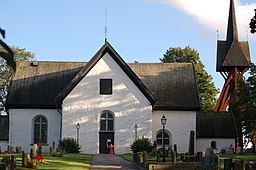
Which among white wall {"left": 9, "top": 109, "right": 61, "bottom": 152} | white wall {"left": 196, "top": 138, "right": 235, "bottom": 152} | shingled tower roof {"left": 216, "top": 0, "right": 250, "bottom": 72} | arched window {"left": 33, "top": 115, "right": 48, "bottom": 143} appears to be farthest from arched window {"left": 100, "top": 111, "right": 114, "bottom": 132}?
shingled tower roof {"left": 216, "top": 0, "right": 250, "bottom": 72}

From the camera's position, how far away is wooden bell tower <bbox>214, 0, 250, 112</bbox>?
63.6m

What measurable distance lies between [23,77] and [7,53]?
149ft

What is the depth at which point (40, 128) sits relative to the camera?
153 ft

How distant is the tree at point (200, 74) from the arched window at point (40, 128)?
28653 mm

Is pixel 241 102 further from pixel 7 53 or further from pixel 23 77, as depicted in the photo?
pixel 7 53

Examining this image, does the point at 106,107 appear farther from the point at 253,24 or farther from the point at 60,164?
the point at 253,24

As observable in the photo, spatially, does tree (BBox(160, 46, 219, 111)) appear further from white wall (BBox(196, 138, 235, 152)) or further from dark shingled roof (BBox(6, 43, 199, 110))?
white wall (BBox(196, 138, 235, 152))

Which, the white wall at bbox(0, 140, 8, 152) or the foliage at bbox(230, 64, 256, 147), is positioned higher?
the foliage at bbox(230, 64, 256, 147)

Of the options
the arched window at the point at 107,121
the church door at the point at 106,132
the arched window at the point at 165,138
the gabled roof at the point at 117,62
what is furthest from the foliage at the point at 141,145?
the arched window at the point at 165,138

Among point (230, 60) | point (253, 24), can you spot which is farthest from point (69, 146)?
point (230, 60)

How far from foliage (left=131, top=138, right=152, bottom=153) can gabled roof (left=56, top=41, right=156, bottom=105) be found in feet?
12.0

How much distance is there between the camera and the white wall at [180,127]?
46.1 metres

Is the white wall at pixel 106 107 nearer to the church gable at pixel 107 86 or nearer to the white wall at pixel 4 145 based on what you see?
the church gable at pixel 107 86

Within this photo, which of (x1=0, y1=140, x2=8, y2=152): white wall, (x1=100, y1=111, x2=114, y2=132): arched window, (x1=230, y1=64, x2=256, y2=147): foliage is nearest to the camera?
(x1=100, y1=111, x2=114, y2=132): arched window
